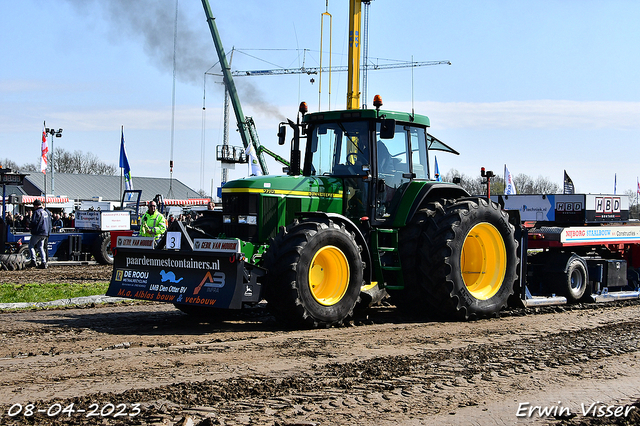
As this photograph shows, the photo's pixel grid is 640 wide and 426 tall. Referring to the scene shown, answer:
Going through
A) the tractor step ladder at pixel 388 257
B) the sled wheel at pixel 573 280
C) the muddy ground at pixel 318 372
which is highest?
the tractor step ladder at pixel 388 257

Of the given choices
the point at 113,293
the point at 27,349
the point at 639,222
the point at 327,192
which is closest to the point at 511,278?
the point at 327,192

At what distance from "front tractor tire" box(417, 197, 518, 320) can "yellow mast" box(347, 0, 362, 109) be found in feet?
35.0

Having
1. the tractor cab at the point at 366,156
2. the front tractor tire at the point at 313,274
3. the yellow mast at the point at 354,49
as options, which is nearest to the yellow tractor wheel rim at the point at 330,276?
the front tractor tire at the point at 313,274

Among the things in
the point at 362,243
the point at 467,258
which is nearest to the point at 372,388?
the point at 362,243

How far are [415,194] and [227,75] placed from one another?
31.2 metres

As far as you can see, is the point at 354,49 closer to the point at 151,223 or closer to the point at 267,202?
the point at 151,223

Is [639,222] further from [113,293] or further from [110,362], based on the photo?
[110,362]

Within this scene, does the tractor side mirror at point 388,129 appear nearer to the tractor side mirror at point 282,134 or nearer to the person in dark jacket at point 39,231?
the tractor side mirror at point 282,134

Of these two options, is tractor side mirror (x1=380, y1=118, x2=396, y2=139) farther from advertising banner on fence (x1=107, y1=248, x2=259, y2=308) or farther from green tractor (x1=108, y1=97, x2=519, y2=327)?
advertising banner on fence (x1=107, y1=248, x2=259, y2=308)

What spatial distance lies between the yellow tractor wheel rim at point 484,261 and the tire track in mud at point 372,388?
107 inches

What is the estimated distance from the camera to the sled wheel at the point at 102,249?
64.9ft

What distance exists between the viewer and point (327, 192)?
30.0ft

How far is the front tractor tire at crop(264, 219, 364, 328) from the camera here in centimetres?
764

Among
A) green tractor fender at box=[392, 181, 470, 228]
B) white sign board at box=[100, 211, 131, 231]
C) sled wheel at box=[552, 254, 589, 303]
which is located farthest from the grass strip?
sled wheel at box=[552, 254, 589, 303]
